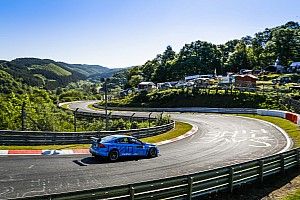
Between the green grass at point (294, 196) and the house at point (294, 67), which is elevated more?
the house at point (294, 67)

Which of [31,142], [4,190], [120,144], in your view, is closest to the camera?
[4,190]

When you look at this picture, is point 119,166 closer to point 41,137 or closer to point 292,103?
point 41,137

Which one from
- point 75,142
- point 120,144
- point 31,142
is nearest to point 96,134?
point 75,142

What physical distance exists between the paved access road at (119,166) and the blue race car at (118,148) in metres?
0.55

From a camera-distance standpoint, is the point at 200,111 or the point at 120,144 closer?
the point at 120,144

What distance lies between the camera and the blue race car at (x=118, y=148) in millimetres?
20125

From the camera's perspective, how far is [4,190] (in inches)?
510

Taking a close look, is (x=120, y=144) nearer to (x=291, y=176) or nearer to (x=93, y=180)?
(x=93, y=180)

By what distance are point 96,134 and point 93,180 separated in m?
12.6

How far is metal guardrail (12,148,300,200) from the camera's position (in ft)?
33.2

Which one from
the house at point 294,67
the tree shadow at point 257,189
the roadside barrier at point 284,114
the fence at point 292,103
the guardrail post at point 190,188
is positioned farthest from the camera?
the house at point 294,67

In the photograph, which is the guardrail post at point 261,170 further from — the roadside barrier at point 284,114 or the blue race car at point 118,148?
the roadside barrier at point 284,114

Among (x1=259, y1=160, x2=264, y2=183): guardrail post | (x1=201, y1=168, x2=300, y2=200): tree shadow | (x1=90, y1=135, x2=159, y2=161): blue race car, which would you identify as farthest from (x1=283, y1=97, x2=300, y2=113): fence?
(x1=259, y1=160, x2=264, y2=183): guardrail post

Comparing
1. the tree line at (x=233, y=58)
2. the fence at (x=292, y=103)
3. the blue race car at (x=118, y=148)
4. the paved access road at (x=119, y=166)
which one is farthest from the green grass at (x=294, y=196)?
the tree line at (x=233, y=58)
